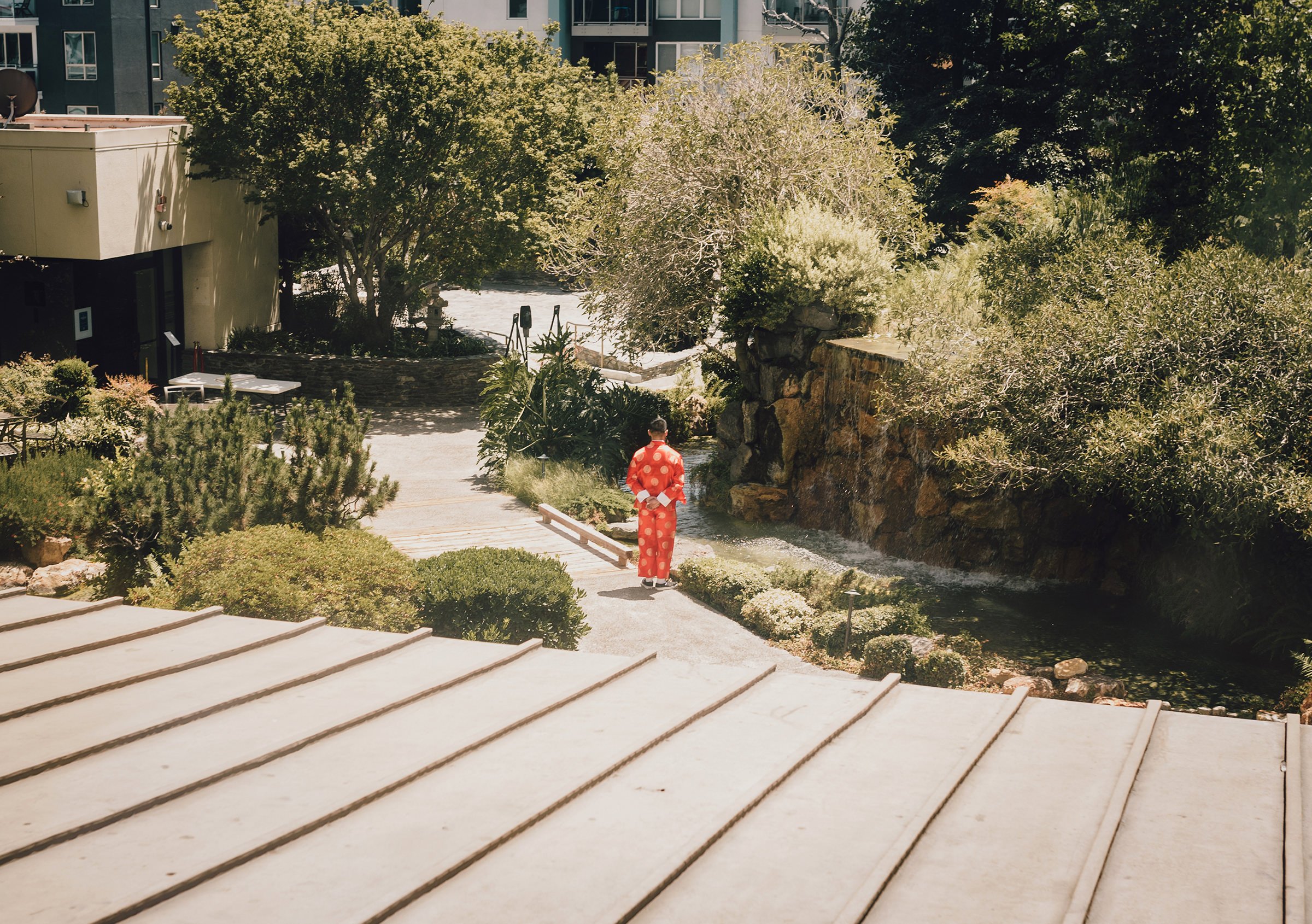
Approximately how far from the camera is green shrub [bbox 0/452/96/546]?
13.1 metres

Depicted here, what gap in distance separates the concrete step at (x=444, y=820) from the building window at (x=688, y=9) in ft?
165

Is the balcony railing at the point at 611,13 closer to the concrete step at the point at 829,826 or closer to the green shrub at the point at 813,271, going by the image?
the green shrub at the point at 813,271

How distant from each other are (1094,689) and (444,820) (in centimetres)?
930

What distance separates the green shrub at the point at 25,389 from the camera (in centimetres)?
1667

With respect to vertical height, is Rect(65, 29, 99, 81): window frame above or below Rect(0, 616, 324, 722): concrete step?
above

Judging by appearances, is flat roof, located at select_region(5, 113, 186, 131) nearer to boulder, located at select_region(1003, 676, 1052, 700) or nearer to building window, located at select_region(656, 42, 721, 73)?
boulder, located at select_region(1003, 676, 1052, 700)

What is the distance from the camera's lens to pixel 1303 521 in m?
12.0

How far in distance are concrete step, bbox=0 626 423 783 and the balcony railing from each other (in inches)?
1932

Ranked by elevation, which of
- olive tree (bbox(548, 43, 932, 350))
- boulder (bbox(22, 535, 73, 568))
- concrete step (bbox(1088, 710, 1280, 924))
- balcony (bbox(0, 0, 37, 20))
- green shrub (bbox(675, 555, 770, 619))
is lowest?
green shrub (bbox(675, 555, 770, 619))

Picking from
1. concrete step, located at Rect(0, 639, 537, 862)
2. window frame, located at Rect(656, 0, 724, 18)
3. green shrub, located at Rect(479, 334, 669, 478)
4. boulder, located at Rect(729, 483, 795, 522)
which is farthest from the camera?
window frame, located at Rect(656, 0, 724, 18)

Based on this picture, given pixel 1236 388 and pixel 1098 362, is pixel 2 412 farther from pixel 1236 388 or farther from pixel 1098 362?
pixel 1236 388

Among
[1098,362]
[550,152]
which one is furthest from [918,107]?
[1098,362]

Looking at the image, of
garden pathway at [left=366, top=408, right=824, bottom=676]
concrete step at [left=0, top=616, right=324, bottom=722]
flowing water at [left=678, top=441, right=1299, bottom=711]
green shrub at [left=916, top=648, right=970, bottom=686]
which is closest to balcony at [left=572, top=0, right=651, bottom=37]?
garden pathway at [left=366, top=408, right=824, bottom=676]

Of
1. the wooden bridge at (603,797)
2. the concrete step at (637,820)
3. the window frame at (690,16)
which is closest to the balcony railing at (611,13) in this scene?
the window frame at (690,16)
